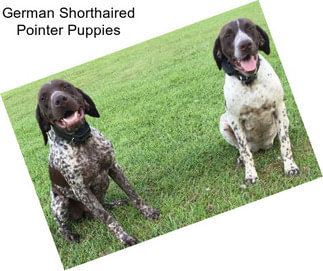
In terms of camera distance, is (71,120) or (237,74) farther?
(237,74)

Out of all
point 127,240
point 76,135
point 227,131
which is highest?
point 76,135

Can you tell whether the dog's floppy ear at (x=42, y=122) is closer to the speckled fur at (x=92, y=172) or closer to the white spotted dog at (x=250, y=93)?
the speckled fur at (x=92, y=172)

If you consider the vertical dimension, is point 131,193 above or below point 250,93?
below

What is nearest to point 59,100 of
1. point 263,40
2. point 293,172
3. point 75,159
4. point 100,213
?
point 75,159

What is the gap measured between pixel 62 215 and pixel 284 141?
2.83 metres

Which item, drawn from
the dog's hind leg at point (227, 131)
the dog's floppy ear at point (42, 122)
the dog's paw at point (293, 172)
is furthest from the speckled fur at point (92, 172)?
the dog's paw at point (293, 172)

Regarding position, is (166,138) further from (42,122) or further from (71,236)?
(42,122)

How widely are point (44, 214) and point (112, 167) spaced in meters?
1.46

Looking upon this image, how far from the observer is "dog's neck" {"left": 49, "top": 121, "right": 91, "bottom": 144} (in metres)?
4.45

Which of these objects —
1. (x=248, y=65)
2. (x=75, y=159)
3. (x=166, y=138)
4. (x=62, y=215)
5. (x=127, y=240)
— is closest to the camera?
(x=248, y=65)

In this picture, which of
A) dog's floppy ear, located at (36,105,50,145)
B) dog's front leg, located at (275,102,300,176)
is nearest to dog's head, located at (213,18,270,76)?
dog's front leg, located at (275,102,300,176)

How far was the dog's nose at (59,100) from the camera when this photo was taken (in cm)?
415

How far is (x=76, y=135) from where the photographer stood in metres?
4.45

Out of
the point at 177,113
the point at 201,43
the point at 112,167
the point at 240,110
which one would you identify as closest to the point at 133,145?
the point at 177,113
